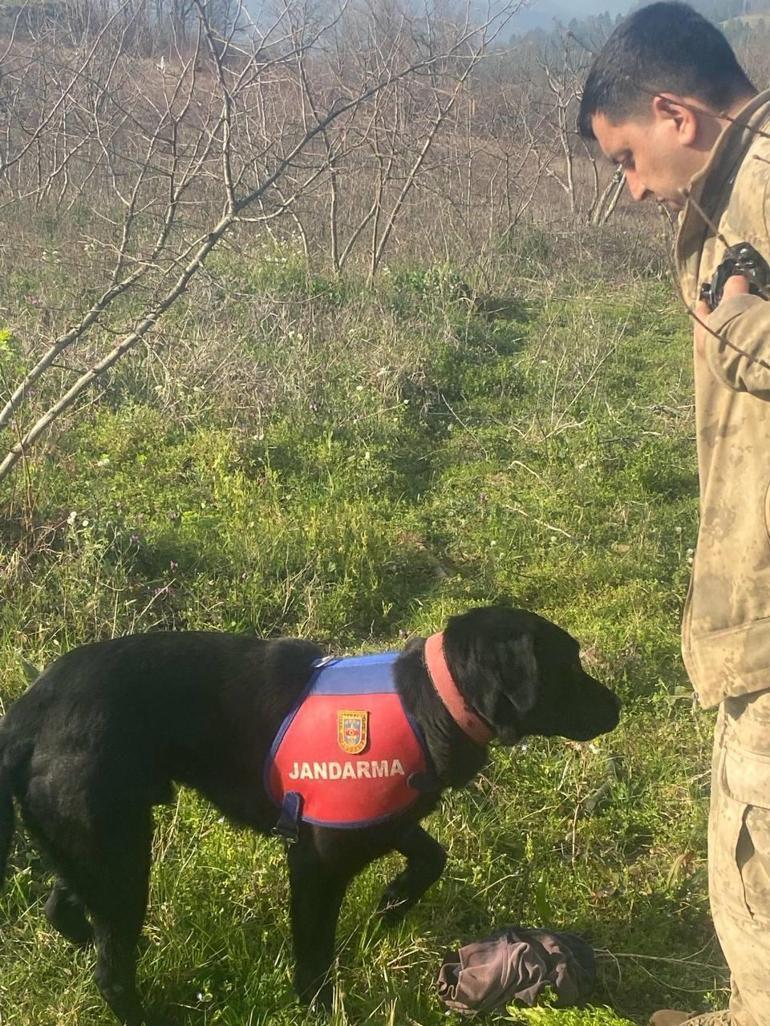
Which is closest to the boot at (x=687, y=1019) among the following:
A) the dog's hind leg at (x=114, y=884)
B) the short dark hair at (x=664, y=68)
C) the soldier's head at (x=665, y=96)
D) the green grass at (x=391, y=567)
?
the green grass at (x=391, y=567)

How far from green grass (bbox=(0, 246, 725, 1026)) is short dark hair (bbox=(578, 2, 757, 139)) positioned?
82.7 inches

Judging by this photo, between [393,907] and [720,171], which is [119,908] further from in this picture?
[720,171]

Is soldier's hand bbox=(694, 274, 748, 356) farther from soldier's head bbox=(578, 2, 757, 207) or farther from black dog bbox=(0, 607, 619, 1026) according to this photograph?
black dog bbox=(0, 607, 619, 1026)

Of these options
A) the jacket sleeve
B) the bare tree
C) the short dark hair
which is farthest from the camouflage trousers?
the bare tree

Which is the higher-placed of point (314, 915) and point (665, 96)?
point (665, 96)

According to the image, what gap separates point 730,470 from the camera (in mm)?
1748

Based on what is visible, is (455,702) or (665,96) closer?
(665,96)

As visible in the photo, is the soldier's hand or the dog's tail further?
the dog's tail

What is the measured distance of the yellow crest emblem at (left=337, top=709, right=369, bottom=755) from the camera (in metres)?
2.27

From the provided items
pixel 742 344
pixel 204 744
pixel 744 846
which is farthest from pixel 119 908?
pixel 742 344

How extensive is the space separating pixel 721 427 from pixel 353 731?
1182 mm

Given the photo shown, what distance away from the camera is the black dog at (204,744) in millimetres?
2195

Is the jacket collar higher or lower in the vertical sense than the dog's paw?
higher

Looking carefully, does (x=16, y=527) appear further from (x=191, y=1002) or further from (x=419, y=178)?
(x=419, y=178)
